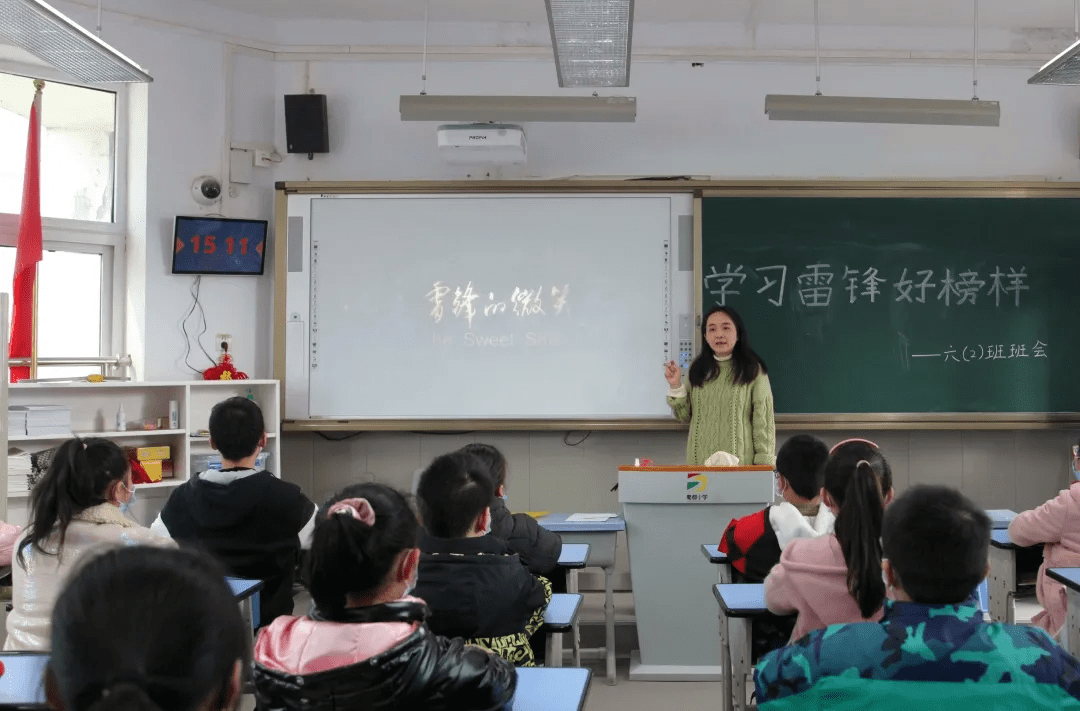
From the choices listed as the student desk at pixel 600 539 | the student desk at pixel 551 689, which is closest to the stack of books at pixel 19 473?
the student desk at pixel 600 539

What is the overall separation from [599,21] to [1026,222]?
2.81 m

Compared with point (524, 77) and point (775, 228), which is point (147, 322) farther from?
point (775, 228)

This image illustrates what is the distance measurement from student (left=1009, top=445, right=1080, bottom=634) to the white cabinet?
339 cm

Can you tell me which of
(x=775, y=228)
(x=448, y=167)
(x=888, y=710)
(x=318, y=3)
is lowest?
(x=888, y=710)

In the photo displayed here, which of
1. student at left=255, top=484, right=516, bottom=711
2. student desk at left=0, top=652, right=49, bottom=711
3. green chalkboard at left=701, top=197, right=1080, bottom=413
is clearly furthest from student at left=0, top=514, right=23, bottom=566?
green chalkboard at left=701, top=197, right=1080, bottom=413

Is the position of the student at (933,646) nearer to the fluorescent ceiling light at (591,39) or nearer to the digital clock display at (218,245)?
the fluorescent ceiling light at (591,39)

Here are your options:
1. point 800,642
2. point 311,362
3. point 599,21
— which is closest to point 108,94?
point 311,362

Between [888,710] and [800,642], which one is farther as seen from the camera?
[800,642]

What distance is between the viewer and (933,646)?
1389 mm

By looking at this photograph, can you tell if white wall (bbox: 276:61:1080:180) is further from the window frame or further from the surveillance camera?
the window frame

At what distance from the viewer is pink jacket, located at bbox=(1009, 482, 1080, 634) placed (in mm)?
2928

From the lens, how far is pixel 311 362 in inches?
200

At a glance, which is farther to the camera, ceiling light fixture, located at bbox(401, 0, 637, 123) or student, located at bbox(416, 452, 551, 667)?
ceiling light fixture, located at bbox(401, 0, 637, 123)

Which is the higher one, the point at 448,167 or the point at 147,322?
the point at 448,167
